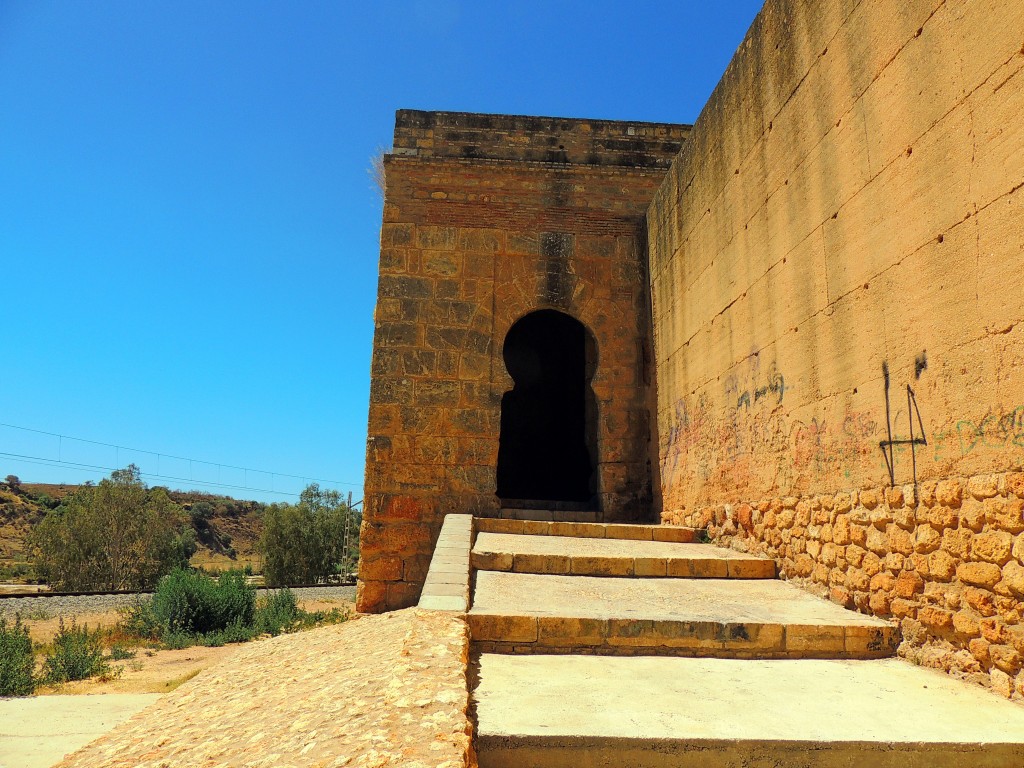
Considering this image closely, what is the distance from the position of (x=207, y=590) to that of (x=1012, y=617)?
12.9 meters

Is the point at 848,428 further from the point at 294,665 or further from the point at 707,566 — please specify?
the point at 294,665

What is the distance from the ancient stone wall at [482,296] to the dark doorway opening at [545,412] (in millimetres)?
2916

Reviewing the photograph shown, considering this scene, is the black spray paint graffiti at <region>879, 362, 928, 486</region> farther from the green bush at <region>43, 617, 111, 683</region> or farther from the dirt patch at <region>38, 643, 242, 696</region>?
the green bush at <region>43, 617, 111, 683</region>

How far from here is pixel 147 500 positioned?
26.7 meters

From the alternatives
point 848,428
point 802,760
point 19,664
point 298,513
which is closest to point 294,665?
point 802,760

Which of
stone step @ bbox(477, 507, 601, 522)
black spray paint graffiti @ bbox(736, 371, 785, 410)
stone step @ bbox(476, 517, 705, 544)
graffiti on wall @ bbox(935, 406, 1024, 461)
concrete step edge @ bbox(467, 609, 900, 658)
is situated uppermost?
black spray paint graffiti @ bbox(736, 371, 785, 410)

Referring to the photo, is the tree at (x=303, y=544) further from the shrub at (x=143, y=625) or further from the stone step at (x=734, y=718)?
the stone step at (x=734, y=718)

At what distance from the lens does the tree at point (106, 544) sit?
78.5 feet

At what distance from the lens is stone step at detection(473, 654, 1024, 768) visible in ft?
8.04

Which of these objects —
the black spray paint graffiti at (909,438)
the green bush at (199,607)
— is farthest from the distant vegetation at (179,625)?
the black spray paint graffiti at (909,438)

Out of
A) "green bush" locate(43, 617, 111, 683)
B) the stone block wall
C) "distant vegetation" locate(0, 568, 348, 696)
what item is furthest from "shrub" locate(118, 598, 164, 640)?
the stone block wall

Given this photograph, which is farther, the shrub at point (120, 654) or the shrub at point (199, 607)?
the shrub at point (199, 607)

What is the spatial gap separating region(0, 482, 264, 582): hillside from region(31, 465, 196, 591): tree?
421 inches

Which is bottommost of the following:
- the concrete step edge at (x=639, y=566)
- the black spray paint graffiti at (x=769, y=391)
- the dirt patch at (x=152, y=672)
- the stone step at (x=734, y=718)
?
the dirt patch at (x=152, y=672)
